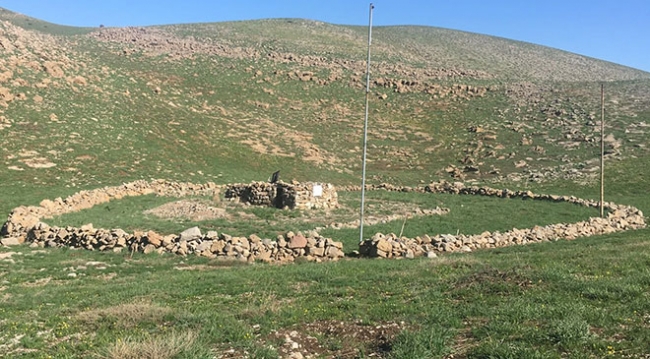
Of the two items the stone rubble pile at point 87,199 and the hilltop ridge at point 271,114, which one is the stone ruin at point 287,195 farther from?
the hilltop ridge at point 271,114

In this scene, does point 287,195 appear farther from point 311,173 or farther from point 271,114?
point 271,114

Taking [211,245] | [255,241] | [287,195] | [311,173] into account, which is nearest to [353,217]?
[287,195]

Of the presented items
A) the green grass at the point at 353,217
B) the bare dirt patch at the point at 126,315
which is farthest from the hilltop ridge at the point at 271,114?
the bare dirt patch at the point at 126,315

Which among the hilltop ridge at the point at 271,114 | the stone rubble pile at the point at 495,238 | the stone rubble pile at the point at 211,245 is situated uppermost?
the hilltop ridge at the point at 271,114

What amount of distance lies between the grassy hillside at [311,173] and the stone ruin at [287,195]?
2.14m

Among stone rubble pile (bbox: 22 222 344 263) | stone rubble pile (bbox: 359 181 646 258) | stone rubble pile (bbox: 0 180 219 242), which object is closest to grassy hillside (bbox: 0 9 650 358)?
stone rubble pile (bbox: 22 222 344 263)

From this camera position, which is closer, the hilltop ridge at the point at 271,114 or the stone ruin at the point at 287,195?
the stone ruin at the point at 287,195

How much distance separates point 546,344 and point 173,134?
46.6 meters

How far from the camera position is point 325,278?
12781mm

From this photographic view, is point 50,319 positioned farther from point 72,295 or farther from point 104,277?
point 104,277

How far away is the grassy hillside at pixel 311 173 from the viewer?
26.8ft

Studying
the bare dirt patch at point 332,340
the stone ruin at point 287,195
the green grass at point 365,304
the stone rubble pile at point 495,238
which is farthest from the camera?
the stone ruin at point 287,195

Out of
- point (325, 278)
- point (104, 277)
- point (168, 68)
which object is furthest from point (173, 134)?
point (325, 278)

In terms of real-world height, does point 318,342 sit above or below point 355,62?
below
